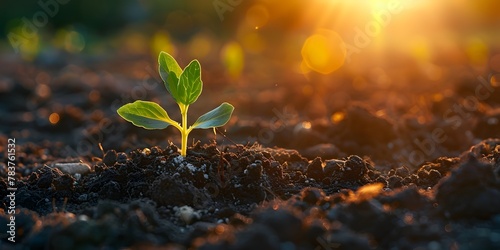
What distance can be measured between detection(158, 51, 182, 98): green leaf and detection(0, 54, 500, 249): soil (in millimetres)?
314

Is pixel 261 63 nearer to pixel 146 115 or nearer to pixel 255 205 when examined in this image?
pixel 146 115

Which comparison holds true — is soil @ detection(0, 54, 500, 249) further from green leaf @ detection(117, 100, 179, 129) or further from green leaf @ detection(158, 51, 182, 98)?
green leaf @ detection(158, 51, 182, 98)

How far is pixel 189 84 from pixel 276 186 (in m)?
0.65

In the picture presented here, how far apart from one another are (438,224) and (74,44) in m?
11.8

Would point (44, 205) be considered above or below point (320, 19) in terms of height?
below

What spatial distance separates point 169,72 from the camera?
3156mm

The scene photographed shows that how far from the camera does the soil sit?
7.22 ft

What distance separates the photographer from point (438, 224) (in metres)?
2.43

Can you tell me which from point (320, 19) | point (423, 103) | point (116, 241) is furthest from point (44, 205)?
point (320, 19)

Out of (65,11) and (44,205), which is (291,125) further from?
(65,11)

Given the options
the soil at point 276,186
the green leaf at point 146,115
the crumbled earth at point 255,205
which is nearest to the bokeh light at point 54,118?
the soil at point 276,186

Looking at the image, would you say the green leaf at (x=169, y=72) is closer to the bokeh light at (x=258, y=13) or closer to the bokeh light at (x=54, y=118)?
the bokeh light at (x=54, y=118)

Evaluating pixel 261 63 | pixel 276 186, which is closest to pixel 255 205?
pixel 276 186

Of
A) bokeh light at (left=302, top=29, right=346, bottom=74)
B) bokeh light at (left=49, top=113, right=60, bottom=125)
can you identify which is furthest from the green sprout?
bokeh light at (left=302, top=29, right=346, bottom=74)
